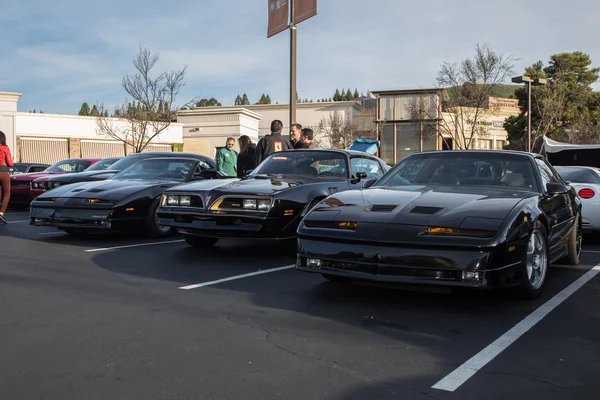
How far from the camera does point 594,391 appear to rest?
118 inches

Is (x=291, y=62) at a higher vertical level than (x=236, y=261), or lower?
Answer: higher

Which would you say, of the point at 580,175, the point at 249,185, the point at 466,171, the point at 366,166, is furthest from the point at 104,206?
the point at 580,175

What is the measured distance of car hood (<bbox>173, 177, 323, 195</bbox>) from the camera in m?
6.82

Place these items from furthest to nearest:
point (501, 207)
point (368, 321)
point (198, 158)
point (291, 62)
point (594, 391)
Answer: point (291, 62) < point (198, 158) < point (501, 207) < point (368, 321) < point (594, 391)

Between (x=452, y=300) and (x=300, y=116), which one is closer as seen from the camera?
(x=452, y=300)

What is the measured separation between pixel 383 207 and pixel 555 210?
6.16ft

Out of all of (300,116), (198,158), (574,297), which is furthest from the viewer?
(300,116)

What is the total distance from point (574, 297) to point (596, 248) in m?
3.88

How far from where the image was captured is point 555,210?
18.5ft

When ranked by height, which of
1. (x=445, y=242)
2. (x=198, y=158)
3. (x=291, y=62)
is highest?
(x=291, y=62)

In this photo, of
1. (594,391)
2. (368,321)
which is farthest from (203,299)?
(594,391)

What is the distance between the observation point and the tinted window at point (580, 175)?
9.37 m

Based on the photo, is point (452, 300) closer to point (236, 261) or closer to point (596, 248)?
point (236, 261)

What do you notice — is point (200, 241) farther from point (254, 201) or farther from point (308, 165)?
point (308, 165)
